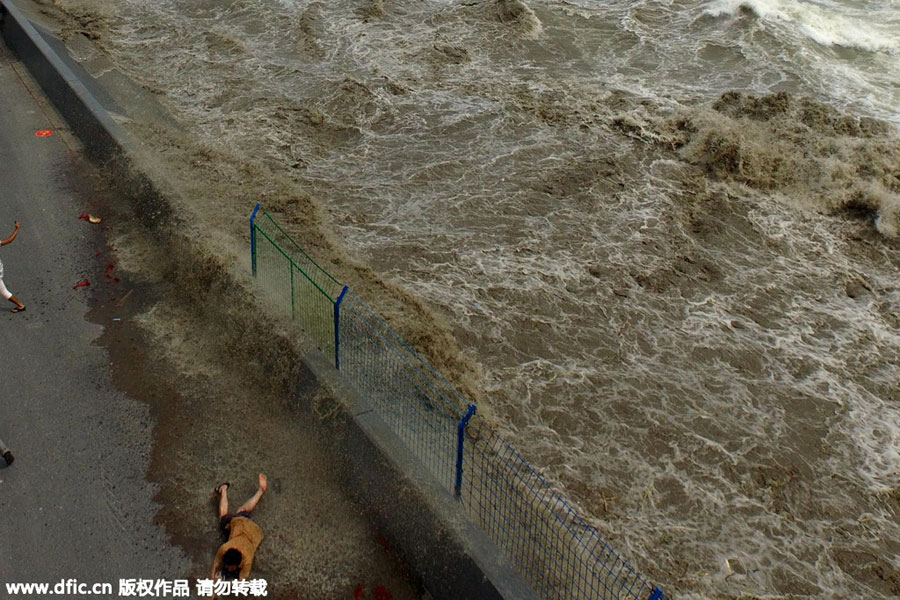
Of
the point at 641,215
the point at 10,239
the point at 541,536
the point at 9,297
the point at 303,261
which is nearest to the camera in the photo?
the point at 541,536

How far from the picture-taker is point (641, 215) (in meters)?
11.6

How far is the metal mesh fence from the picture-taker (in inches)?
236

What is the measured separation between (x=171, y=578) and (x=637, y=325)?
6124mm

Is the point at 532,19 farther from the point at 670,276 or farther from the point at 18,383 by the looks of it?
the point at 18,383

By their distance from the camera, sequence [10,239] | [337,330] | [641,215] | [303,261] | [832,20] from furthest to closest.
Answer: [832,20], [641,215], [303,261], [10,239], [337,330]

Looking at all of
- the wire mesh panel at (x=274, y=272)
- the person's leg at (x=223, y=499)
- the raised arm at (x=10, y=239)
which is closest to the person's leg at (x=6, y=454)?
the person's leg at (x=223, y=499)

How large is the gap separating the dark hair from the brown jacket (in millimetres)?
32

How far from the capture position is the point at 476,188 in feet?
40.6

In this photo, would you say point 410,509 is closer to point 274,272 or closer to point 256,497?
point 256,497

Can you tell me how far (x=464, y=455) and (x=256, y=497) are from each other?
190cm

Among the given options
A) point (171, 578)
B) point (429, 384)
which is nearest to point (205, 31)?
point (429, 384)

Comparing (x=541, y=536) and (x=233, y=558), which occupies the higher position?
(x=541, y=536)

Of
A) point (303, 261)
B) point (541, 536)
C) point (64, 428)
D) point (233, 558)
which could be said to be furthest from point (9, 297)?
point (541, 536)

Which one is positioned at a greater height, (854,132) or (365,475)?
(854,132)
